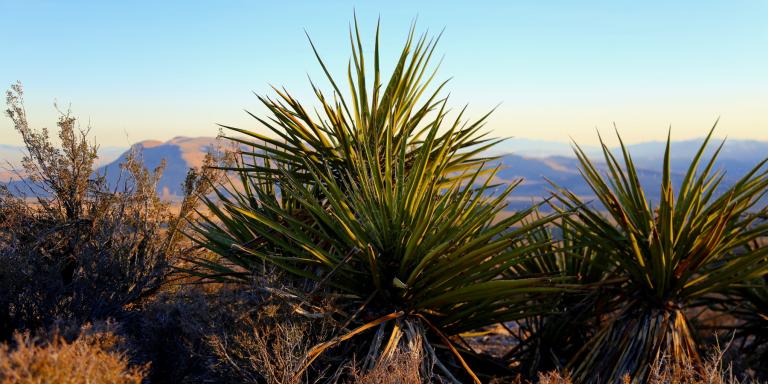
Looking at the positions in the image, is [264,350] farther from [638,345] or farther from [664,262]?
[664,262]

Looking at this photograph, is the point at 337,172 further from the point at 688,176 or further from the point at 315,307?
the point at 688,176

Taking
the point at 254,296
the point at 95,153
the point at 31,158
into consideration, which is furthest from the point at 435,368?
the point at 31,158

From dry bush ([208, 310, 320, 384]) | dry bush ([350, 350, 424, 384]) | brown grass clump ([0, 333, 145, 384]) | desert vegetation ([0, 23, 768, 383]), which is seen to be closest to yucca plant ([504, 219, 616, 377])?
desert vegetation ([0, 23, 768, 383])

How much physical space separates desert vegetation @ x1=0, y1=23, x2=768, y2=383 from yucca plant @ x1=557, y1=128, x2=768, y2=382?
2 cm

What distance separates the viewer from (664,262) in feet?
13.8

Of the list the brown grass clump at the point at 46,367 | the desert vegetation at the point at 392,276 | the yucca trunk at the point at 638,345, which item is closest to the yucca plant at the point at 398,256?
the desert vegetation at the point at 392,276

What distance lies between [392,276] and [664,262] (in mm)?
2004

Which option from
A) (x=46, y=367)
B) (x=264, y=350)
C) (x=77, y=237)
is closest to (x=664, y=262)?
(x=264, y=350)

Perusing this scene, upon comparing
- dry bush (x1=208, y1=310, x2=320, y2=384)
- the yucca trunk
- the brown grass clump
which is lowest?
the yucca trunk

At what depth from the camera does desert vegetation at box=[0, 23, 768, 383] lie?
149 inches

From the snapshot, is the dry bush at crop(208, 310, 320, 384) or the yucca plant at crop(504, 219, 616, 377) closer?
the dry bush at crop(208, 310, 320, 384)

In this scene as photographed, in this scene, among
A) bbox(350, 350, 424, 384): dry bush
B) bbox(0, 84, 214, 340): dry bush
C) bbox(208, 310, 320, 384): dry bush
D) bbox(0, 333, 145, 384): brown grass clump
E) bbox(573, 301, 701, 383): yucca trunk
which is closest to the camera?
bbox(0, 333, 145, 384): brown grass clump

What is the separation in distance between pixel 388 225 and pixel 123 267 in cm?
276

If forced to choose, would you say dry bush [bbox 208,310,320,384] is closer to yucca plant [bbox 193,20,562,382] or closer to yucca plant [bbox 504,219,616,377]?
yucca plant [bbox 193,20,562,382]
